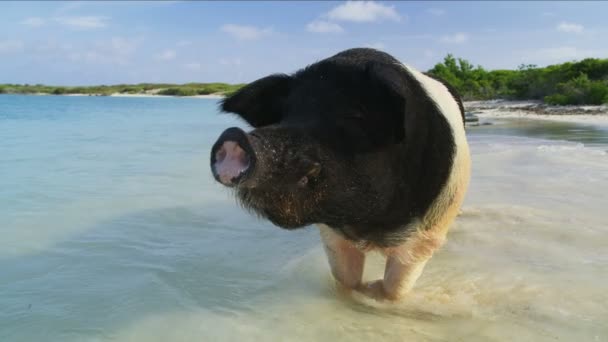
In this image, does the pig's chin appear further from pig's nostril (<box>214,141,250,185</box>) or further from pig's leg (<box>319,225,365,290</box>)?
pig's leg (<box>319,225,365,290</box>)

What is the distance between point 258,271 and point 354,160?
6.79 feet

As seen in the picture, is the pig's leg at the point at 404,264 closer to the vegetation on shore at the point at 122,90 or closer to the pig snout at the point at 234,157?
the pig snout at the point at 234,157

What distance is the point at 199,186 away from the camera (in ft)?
26.9

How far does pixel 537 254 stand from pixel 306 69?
272 cm

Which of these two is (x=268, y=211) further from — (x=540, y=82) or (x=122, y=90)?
(x=122, y=90)

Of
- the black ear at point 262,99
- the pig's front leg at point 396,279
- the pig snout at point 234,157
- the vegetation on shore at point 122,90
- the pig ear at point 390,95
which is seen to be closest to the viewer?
the pig snout at point 234,157

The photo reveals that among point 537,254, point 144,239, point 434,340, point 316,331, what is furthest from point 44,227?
point 537,254

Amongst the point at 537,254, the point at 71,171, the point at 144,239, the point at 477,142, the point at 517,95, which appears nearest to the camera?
the point at 537,254

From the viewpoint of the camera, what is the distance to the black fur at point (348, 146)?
2.30 m

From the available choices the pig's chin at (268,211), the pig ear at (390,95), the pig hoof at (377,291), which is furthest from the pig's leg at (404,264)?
the pig's chin at (268,211)

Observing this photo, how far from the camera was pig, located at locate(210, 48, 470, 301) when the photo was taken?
7.27 feet

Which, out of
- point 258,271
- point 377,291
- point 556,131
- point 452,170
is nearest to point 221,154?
point 452,170

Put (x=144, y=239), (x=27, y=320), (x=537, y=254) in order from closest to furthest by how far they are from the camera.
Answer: (x=27, y=320) → (x=537, y=254) → (x=144, y=239)

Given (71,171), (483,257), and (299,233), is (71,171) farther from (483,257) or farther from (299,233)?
(483,257)
